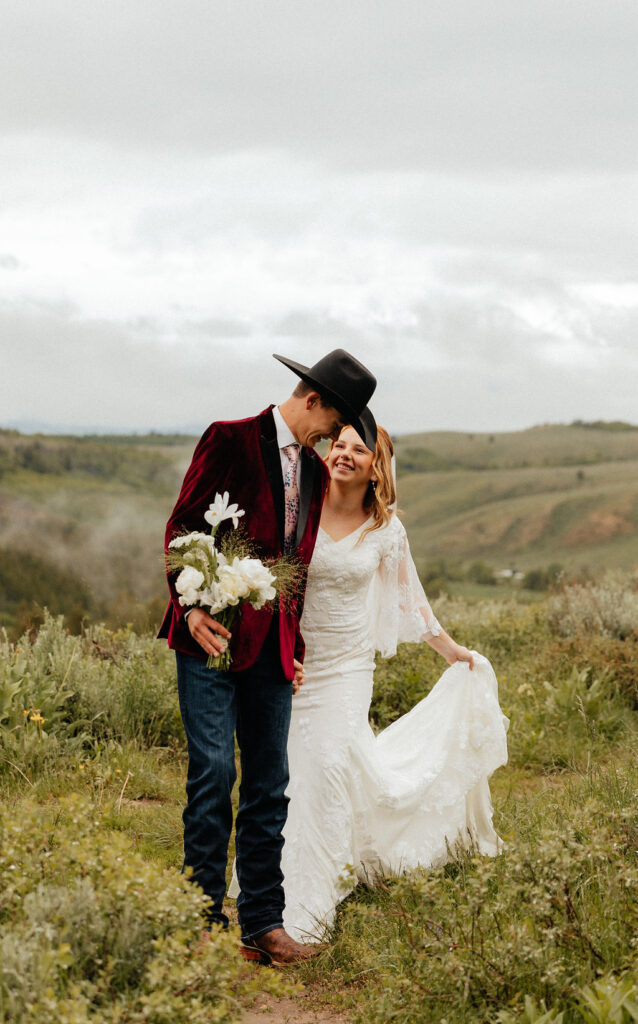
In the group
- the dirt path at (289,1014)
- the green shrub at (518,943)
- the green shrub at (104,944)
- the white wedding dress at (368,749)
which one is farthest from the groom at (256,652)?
the green shrub at (104,944)

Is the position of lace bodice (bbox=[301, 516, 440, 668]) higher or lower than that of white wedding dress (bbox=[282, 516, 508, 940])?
higher

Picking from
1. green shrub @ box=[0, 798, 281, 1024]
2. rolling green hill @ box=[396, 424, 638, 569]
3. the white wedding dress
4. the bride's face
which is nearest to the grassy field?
green shrub @ box=[0, 798, 281, 1024]

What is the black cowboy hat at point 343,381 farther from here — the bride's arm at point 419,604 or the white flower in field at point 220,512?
the bride's arm at point 419,604

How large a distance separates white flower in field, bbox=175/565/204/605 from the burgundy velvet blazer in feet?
0.52

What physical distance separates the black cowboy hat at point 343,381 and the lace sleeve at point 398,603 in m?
1.17

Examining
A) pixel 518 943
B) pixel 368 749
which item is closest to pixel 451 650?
pixel 368 749

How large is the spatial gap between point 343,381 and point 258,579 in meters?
0.91

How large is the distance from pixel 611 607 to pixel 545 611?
93 centimetres

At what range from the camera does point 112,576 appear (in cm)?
6341

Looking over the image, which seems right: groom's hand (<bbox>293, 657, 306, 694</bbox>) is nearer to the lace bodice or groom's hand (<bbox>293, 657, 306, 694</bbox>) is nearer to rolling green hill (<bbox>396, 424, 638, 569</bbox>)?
the lace bodice

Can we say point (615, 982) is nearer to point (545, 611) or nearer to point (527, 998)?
point (527, 998)

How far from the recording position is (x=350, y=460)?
5.09m

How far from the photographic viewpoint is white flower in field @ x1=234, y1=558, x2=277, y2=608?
3.90m

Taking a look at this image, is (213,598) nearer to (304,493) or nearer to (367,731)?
(304,493)
